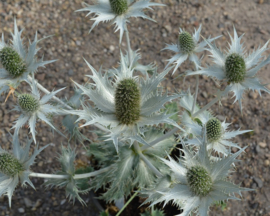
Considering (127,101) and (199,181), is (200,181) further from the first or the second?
(127,101)

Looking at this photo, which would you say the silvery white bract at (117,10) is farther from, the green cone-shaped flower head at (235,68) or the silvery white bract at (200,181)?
the silvery white bract at (200,181)

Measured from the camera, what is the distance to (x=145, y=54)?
2666mm

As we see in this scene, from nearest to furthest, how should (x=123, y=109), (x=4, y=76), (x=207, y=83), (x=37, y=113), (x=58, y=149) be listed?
1. (x=123, y=109)
2. (x=37, y=113)
3. (x=4, y=76)
4. (x=58, y=149)
5. (x=207, y=83)

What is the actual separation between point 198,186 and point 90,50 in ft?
6.24

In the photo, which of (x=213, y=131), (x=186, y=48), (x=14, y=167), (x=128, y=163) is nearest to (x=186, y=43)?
(x=186, y=48)

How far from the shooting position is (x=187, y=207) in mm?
1058

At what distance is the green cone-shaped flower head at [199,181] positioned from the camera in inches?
42.3

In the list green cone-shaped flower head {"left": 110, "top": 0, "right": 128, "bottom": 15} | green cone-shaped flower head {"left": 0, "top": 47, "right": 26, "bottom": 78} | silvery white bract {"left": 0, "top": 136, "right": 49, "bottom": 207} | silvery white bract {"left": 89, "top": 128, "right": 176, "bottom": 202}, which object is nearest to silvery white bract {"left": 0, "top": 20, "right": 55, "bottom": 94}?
green cone-shaped flower head {"left": 0, "top": 47, "right": 26, "bottom": 78}

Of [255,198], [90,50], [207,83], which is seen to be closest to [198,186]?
[255,198]

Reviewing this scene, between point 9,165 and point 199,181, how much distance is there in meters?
0.78

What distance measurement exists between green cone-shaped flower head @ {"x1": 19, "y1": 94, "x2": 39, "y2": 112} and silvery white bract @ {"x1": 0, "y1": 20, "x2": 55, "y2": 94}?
8 cm

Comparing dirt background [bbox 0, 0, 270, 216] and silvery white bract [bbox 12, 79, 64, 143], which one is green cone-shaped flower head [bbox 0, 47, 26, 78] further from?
dirt background [bbox 0, 0, 270, 216]

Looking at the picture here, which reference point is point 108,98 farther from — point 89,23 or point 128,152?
point 89,23

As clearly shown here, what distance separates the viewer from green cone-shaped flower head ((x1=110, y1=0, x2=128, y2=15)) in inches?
56.0
